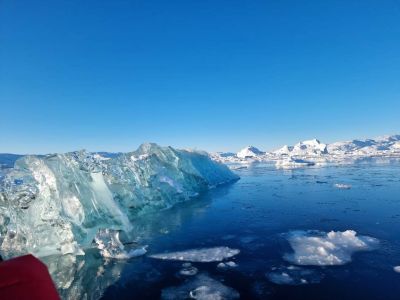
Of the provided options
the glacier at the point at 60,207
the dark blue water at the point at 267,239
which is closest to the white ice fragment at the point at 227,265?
the dark blue water at the point at 267,239

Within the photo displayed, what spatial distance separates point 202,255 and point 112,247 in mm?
4405

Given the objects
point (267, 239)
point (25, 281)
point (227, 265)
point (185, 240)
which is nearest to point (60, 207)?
point (185, 240)

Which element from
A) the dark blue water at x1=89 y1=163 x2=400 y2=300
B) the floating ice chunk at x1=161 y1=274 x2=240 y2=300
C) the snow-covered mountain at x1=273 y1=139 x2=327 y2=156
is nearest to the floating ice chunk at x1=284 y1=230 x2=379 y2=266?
the dark blue water at x1=89 y1=163 x2=400 y2=300

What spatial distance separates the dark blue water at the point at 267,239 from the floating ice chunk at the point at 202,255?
0.48 metres

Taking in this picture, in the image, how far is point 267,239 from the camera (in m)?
14.7

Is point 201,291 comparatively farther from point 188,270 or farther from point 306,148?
point 306,148

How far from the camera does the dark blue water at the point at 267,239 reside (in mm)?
9391

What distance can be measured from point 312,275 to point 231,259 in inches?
128

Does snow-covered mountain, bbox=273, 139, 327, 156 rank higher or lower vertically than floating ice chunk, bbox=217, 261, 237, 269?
higher

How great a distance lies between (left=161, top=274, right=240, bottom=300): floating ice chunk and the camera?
902cm

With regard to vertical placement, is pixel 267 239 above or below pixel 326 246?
below

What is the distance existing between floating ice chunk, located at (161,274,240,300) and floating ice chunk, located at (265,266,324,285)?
68.2 inches

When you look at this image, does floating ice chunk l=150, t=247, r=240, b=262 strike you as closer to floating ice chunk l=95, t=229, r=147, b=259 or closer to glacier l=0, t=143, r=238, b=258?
floating ice chunk l=95, t=229, r=147, b=259

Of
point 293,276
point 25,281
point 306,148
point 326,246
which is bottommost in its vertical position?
point 293,276
